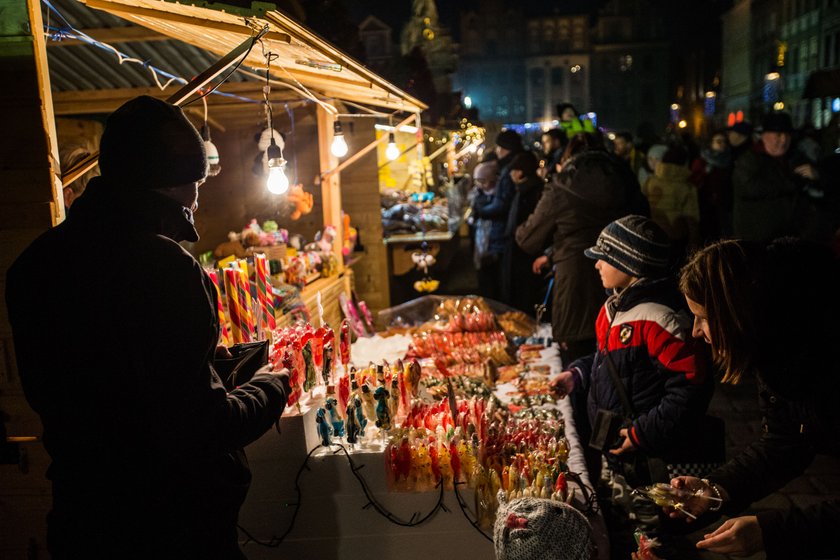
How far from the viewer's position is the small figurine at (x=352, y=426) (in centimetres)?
361

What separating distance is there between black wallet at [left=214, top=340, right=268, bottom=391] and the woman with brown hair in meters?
1.65

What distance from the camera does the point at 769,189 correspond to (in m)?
8.22

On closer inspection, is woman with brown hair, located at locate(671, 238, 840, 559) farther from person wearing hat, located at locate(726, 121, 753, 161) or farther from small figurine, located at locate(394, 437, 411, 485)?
person wearing hat, located at locate(726, 121, 753, 161)

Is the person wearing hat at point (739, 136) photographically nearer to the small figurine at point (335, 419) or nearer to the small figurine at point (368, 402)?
the small figurine at point (368, 402)

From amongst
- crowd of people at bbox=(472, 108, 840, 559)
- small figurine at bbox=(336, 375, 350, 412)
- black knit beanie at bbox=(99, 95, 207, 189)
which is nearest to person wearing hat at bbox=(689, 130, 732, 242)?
crowd of people at bbox=(472, 108, 840, 559)

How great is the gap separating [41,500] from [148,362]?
1.79 metres

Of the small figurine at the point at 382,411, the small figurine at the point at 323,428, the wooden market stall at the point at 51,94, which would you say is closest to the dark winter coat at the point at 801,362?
the small figurine at the point at 382,411

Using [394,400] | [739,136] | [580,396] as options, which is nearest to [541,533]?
[394,400]

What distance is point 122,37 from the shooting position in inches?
199

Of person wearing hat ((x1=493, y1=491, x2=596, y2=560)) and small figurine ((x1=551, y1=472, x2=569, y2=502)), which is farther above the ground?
person wearing hat ((x1=493, y1=491, x2=596, y2=560))

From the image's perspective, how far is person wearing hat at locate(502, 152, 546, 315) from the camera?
8.00 m

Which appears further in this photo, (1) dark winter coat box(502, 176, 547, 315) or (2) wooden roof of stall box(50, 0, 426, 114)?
(1) dark winter coat box(502, 176, 547, 315)

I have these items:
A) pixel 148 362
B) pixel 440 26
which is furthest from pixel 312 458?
pixel 440 26

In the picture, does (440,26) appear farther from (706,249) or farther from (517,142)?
(706,249)
